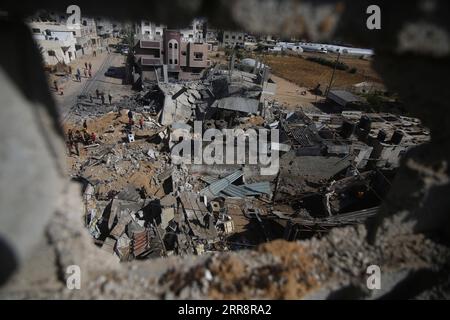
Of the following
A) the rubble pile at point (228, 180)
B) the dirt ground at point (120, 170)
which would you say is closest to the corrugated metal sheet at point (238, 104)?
the rubble pile at point (228, 180)

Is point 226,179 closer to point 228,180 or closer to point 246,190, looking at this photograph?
point 228,180

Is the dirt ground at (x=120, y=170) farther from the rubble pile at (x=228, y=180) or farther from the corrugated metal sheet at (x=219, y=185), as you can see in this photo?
the corrugated metal sheet at (x=219, y=185)

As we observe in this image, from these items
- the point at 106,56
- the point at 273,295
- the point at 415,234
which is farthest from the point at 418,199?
the point at 106,56

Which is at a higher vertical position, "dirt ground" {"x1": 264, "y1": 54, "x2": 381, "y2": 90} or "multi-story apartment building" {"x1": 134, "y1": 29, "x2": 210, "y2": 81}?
"multi-story apartment building" {"x1": 134, "y1": 29, "x2": 210, "y2": 81}

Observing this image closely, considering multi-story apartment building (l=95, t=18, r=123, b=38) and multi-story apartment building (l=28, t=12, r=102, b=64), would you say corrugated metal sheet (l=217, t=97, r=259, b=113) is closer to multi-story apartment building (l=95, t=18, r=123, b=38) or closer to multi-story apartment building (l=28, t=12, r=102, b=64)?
multi-story apartment building (l=28, t=12, r=102, b=64)

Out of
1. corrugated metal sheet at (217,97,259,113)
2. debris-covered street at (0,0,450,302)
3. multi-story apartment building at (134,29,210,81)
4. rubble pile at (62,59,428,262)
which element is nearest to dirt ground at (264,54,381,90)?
multi-story apartment building at (134,29,210,81)
